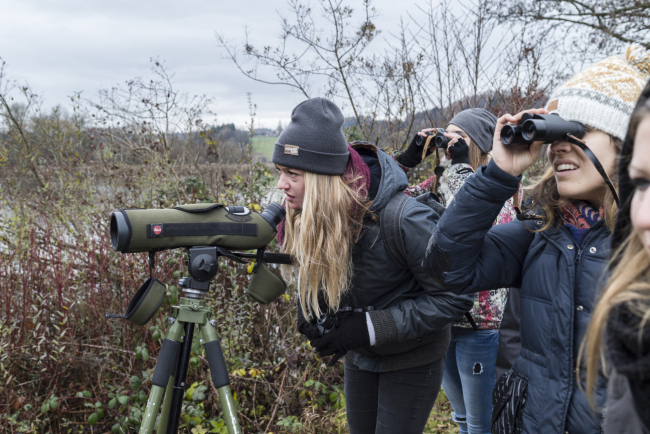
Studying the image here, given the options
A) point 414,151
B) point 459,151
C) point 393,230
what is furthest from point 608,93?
point 414,151

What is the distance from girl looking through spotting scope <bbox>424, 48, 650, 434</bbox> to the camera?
3.56 feet

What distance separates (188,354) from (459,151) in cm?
169

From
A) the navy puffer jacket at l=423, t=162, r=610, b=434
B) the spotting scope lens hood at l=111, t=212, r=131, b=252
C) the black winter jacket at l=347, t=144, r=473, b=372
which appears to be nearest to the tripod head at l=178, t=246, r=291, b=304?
the spotting scope lens hood at l=111, t=212, r=131, b=252

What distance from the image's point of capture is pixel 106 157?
4.68 metres

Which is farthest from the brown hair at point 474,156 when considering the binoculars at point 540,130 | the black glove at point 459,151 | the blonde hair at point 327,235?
the binoculars at point 540,130

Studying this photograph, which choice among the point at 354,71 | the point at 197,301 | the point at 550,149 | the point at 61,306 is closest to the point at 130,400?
the point at 61,306

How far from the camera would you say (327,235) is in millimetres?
1760

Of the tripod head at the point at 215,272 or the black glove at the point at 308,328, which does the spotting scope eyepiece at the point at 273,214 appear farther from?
the black glove at the point at 308,328

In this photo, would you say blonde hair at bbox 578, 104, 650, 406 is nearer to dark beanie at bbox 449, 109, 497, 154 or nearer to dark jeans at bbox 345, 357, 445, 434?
dark jeans at bbox 345, 357, 445, 434

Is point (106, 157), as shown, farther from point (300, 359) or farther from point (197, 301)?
point (197, 301)

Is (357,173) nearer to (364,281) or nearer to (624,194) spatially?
(364,281)

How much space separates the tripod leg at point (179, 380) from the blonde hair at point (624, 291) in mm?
1302

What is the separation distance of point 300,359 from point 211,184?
1.90 m

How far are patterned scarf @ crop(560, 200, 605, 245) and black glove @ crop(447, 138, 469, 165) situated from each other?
133 centimetres
